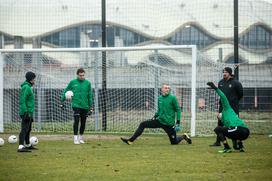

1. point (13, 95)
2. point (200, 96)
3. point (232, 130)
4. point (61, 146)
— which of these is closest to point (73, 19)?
point (13, 95)

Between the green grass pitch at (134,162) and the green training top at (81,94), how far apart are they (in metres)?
1.06

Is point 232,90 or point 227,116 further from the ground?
point 232,90

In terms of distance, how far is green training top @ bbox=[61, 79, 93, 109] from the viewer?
17.4 m

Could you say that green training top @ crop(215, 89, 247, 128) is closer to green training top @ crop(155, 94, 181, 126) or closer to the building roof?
green training top @ crop(155, 94, 181, 126)

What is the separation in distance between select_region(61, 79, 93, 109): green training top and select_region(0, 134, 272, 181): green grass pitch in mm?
1057

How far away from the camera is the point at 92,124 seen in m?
22.5

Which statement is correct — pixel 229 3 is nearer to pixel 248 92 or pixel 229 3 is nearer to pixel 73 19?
pixel 248 92

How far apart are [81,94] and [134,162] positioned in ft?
17.2

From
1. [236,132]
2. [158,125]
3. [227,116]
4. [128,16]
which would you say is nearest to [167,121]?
[158,125]

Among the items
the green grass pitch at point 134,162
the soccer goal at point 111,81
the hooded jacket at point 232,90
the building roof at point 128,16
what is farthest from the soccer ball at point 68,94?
the building roof at point 128,16

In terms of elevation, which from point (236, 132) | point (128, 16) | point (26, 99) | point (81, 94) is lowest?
point (236, 132)

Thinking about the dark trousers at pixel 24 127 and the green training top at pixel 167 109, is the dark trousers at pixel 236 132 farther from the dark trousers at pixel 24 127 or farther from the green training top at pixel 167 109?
the dark trousers at pixel 24 127

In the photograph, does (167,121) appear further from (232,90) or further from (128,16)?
(128,16)

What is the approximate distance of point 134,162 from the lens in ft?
41.2
